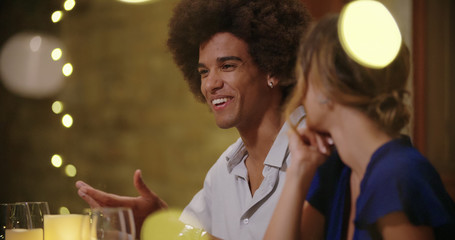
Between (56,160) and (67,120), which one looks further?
(67,120)

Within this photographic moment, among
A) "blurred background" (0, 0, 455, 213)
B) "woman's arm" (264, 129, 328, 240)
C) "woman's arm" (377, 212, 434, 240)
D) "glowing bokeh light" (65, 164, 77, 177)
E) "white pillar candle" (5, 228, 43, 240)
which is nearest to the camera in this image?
"woman's arm" (377, 212, 434, 240)

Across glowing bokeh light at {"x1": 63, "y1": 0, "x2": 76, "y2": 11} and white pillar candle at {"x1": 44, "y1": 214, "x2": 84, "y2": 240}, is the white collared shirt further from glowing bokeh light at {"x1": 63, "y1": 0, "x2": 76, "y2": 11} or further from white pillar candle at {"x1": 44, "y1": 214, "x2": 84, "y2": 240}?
glowing bokeh light at {"x1": 63, "y1": 0, "x2": 76, "y2": 11}

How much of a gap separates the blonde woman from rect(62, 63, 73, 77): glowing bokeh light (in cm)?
182

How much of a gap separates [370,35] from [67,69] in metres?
2.06

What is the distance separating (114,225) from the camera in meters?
0.93

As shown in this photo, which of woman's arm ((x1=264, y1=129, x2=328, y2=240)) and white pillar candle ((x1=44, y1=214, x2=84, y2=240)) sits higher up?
woman's arm ((x1=264, y1=129, x2=328, y2=240))

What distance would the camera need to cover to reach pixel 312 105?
97cm

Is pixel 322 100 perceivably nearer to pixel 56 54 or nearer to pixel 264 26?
pixel 264 26

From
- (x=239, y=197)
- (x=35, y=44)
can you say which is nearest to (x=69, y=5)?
(x=35, y=44)

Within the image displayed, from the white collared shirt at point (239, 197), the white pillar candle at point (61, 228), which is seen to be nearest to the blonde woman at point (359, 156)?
the white collared shirt at point (239, 197)

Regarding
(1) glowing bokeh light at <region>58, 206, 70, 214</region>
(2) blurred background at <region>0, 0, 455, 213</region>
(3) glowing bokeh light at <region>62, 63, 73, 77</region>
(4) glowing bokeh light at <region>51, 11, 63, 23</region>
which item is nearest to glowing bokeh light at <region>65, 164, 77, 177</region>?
(2) blurred background at <region>0, 0, 455, 213</region>

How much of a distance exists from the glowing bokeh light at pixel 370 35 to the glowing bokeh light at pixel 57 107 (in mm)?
1799

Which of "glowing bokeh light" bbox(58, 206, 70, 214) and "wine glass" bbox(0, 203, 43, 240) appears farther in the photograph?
"glowing bokeh light" bbox(58, 206, 70, 214)

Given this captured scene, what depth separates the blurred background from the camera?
2.27m
